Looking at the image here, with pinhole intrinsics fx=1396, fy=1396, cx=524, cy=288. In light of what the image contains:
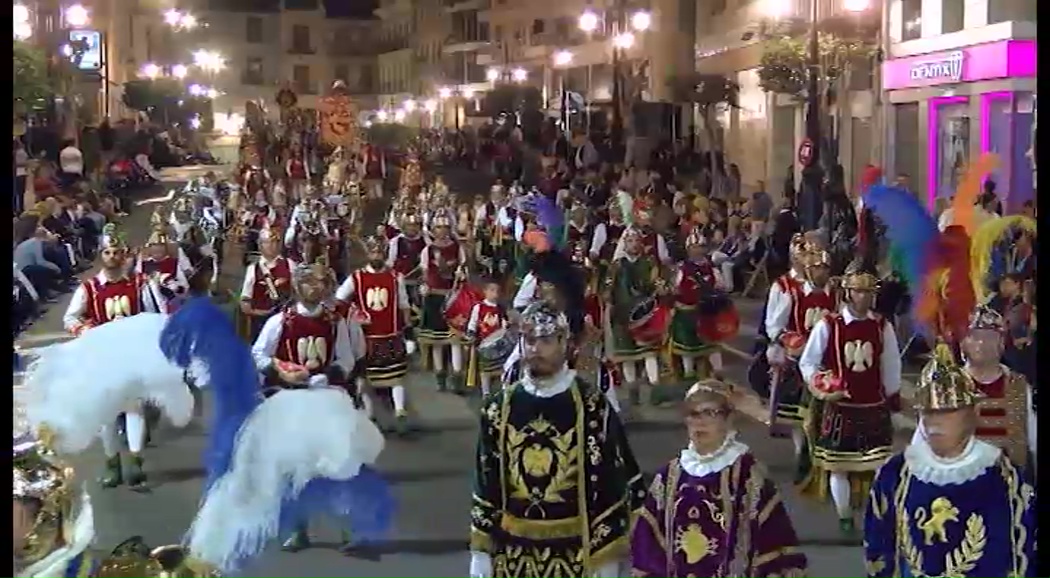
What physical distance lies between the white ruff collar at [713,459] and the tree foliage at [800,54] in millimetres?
1359

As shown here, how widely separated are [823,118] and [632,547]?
60.7 inches

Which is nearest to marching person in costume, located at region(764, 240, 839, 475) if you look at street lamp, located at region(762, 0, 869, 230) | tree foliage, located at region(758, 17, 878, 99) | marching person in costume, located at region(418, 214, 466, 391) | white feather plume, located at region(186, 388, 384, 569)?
street lamp, located at region(762, 0, 869, 230)

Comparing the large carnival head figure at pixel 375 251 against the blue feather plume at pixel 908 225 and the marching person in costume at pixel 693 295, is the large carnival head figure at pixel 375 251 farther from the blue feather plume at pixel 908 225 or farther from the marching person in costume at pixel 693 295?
the blue feather plume at pixel 908 225

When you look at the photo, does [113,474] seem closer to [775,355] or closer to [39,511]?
[39,511]

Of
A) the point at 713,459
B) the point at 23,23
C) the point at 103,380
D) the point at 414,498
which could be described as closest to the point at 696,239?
the point at 414,498

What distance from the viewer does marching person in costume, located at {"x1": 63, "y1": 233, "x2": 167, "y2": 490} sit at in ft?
12.4

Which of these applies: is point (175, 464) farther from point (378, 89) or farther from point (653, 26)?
point (653, 26)

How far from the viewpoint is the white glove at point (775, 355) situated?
4.07m

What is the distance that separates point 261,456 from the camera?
3490 mm

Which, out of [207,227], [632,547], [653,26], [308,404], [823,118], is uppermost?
[653,26]

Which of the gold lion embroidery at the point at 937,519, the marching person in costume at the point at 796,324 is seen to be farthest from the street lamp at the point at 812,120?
the gold lion embroidery at the point at 937,519

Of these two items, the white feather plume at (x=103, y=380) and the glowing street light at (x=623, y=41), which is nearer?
the white feather plume at (x=103, y=380)

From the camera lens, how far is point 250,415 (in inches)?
139

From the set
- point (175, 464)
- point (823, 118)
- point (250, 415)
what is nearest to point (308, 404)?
point (250, 415)
